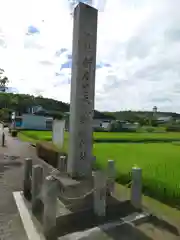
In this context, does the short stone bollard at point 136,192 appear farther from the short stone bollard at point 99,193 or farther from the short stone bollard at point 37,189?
the short stone bollard at point 37,189

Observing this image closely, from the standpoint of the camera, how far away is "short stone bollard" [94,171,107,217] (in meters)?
4.64

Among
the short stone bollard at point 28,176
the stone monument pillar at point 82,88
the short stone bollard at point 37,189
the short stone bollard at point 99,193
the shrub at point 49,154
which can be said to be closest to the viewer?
the short stone bollard at point 99,193

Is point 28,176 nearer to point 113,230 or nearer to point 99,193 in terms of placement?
point 99,193

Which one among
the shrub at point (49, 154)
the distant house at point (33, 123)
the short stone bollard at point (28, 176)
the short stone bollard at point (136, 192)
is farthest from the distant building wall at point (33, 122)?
the short stone bollard at point (136, 192)

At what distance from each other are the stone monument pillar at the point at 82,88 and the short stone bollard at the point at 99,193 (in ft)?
3.56

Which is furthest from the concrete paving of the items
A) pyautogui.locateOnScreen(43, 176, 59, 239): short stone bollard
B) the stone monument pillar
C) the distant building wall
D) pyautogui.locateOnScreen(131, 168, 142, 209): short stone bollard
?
the distant building wall

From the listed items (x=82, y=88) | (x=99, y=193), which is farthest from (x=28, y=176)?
(x=82, y=88)

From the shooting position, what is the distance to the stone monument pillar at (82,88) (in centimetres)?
563

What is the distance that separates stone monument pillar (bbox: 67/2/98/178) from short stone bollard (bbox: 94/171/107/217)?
109 cm

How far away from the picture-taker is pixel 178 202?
5.93 meters

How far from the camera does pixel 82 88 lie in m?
5.66

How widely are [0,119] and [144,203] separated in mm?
55273

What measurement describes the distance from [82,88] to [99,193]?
2351 mm

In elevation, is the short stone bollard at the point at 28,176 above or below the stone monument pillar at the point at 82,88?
below
